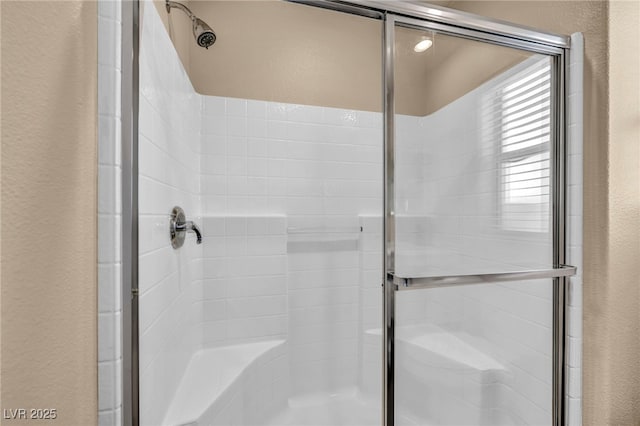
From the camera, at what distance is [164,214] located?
100 centimetres

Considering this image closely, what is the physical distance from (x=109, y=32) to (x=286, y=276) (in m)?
1.01

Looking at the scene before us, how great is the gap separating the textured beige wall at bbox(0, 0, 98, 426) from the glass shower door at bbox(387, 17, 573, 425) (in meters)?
0.82

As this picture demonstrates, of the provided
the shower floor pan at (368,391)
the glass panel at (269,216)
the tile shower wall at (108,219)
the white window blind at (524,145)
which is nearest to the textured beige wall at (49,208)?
the tile shower wall at (108,219)

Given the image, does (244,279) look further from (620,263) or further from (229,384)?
(620,263)

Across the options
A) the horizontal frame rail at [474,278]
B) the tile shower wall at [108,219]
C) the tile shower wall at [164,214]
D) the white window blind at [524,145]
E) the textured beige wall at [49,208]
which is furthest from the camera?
the white window blind at [524,145]

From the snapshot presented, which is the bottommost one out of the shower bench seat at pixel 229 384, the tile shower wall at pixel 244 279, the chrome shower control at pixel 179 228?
the shower bench seat at pixel 229 384

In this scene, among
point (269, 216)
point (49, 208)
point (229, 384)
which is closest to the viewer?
point (49, 208)

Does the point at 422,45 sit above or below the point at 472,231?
above

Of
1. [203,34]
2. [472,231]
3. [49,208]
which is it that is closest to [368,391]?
[472,231]

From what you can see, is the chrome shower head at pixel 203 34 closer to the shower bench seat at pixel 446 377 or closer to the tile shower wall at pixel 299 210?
the tile shower wall at pixel 299 210

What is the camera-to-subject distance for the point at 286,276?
4.58 ft

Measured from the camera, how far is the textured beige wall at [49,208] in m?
0.52

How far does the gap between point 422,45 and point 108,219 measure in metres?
1.05

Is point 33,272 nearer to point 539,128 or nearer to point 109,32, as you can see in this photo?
point 109,32
